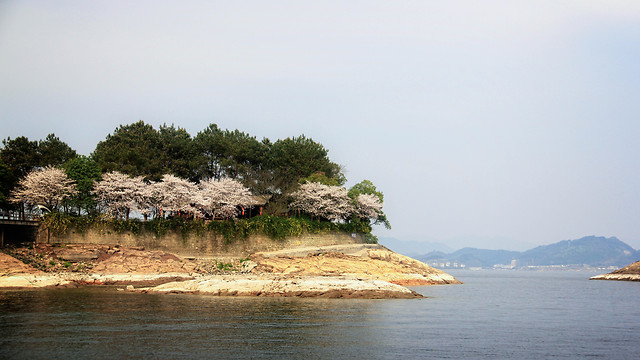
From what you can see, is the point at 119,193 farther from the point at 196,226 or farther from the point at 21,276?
the point at 21,276

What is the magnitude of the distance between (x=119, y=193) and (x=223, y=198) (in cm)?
1214

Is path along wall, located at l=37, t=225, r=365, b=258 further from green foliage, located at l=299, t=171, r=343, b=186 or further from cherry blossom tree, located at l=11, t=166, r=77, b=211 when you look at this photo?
green foliage, located at l=299, t=171, r=343, b=186

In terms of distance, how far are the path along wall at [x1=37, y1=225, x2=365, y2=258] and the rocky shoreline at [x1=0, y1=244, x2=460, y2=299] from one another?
1349 mm

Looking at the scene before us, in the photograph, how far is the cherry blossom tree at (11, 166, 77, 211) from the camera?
5794 centimetres

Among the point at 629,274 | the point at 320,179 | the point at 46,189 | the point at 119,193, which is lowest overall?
the point at 629,274

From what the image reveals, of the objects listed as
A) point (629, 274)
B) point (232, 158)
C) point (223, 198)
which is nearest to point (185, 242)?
point (223, 198)

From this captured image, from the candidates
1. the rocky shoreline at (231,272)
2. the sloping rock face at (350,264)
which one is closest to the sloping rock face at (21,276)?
the rocky shoreline at (231,272)

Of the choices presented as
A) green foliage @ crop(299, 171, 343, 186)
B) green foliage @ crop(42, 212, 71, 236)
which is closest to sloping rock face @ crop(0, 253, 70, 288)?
green foliage @ crop(42, 212, 71, 236)

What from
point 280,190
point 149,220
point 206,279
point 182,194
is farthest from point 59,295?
point 280,190

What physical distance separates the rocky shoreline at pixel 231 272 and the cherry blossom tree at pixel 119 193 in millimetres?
6485

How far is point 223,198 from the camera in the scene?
6462 cm

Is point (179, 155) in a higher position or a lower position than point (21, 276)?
higher

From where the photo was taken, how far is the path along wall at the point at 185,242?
183ft

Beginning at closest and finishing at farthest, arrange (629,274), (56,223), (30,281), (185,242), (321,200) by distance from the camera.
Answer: (30,281) < (56,223) < (185,242) < (321,200) < (629,274)
